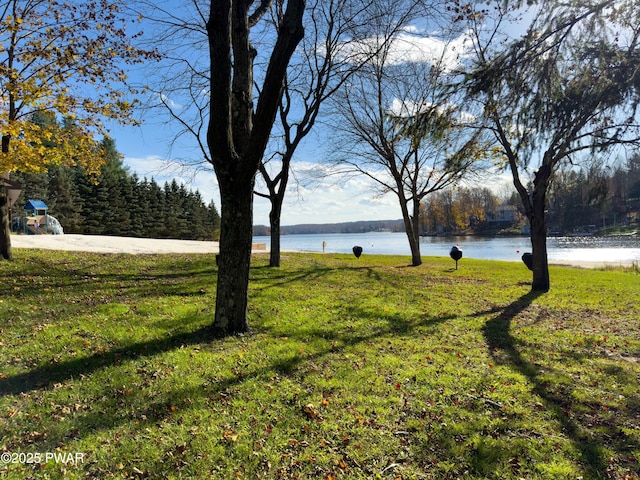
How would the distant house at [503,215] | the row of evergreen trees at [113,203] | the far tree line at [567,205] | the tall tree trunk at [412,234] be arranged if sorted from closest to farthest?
the far tree line at [567,205], the tall tree trunk at [412,234], the row of evergreen trees at [113,203], the distant house at [503,215]

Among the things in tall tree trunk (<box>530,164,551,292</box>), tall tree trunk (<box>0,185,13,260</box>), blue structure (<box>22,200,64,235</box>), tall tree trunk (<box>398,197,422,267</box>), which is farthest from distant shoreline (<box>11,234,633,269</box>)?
tall tree trunk (<box>530,164,551,292</box>)

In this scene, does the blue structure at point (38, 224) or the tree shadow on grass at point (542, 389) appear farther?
the blue structure at point (38, 224)

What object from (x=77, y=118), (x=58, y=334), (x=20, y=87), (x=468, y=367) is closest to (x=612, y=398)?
(x=468, y=367)

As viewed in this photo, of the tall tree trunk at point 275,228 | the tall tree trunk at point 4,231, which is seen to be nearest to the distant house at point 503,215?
the tall tree trunk at point 275,228

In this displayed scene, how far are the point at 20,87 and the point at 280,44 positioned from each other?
20.1 feet

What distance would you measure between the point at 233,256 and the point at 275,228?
25.0 feet

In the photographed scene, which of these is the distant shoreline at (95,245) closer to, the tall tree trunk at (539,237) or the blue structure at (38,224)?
the blue structure at (38,224)

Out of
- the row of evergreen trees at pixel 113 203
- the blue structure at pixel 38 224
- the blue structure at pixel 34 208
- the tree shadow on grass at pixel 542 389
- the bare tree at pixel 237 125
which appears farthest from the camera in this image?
the row of evergreen trees at pixel 113 203

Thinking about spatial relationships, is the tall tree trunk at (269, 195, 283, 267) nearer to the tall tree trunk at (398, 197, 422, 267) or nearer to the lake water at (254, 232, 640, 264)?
the tall tree trunk at (398, 197, 422, 267)

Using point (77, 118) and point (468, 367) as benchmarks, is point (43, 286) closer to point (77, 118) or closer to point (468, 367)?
point (77, 118)

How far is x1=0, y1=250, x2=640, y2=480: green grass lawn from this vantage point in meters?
2.58

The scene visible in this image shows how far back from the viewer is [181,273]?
33.1 ft

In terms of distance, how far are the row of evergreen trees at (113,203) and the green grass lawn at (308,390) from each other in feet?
99.0

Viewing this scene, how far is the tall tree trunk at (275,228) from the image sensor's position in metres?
12.5
